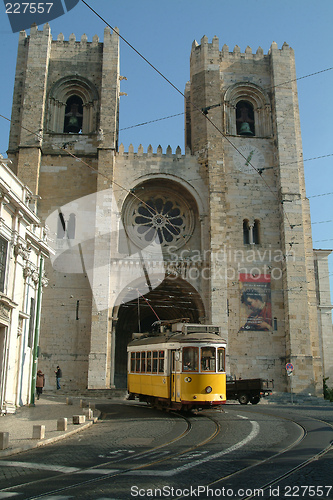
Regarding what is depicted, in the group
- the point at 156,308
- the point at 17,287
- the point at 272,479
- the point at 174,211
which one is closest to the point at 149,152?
the point at 174,211

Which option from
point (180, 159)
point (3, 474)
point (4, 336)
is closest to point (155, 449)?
point (3, 474)

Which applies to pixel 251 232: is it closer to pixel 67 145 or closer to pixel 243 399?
pixel 243 399

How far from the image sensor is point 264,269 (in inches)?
929

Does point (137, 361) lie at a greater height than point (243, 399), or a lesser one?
greater

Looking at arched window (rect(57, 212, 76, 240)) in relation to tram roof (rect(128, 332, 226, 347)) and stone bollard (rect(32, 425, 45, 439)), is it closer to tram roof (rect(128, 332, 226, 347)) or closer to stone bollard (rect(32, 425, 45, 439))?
tram roof (rect(128, 332, 226, 347))

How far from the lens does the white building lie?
13.1 meters

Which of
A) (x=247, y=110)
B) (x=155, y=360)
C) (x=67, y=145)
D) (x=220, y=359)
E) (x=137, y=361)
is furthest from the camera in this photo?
(x=247, y=110)

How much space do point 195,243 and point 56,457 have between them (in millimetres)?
18334

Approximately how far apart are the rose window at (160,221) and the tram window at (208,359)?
12.7m

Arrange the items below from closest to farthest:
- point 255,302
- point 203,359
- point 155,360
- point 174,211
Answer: point 203,359 → point 155,360 → point 255,302 → point 174,211

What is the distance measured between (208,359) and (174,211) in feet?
47.4

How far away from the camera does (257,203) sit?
24500mm

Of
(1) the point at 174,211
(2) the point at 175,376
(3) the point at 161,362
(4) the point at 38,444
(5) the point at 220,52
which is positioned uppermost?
(5) the point at 220,52

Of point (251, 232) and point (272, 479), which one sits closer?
point (272, 479)
